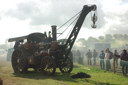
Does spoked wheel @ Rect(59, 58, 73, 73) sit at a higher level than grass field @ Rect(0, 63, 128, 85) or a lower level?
higher

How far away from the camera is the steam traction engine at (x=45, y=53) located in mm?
10773

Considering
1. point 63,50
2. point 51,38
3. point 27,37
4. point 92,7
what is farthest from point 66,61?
point 92,7

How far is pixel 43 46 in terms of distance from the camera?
11.7m

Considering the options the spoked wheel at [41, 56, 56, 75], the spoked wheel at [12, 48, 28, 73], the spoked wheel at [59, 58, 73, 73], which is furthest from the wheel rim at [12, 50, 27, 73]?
the spoked wheel at [59, 58, 73, 73]

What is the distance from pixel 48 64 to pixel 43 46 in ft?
5.13

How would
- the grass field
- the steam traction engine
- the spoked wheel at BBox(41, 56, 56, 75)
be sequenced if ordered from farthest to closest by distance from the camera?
the steam traction engine
the spoked wheel at BBox(41, 56, 56, 75)
the grass field

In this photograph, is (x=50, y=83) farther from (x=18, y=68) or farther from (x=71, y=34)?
(x=18, y=68)

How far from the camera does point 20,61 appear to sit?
1227cm

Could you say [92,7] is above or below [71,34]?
above

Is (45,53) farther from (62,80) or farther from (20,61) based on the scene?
(62,80)

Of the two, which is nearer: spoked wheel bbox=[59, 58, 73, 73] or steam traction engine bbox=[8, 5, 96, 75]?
steam traction engine bbox=[8, 5, 96, 75]

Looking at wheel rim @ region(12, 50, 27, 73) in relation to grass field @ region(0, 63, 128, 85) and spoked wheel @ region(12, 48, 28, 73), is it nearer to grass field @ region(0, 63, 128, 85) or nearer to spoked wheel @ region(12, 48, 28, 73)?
spoked wheel @ region(12, 48, 28, 73)

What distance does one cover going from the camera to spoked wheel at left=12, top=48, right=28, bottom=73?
11945 millimetres

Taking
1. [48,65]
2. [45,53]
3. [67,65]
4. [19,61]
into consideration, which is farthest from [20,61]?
[67,65]
